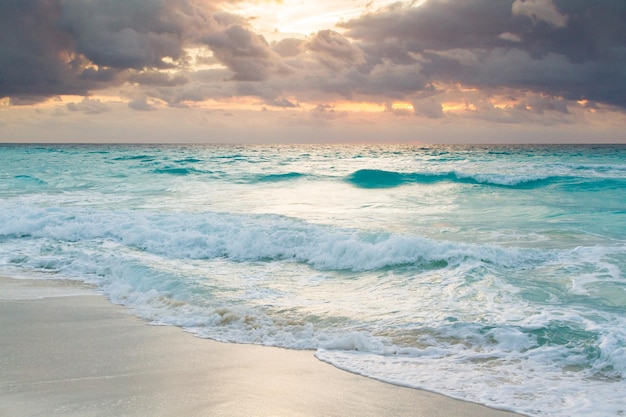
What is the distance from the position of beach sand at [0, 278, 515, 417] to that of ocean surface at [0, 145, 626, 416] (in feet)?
1.20

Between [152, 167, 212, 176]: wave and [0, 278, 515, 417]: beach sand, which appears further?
[152, 167, 212, 176]: wave

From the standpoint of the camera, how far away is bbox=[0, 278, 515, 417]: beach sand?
4.48 meters

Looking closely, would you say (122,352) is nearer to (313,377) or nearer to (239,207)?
(313,377)

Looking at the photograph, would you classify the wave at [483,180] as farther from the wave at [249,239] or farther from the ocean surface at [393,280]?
the wave at [249,239]

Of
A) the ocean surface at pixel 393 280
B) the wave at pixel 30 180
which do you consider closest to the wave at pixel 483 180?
the ocean surface at pixel 393 280

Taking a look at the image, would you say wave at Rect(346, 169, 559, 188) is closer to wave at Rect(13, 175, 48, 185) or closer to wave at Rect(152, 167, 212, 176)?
wave at Rect(152, 167, 212, 176)

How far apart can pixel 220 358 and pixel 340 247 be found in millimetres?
5830

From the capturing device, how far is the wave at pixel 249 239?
10.6 metres

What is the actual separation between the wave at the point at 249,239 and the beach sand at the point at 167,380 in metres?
4.83

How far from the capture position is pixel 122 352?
5.90 meters

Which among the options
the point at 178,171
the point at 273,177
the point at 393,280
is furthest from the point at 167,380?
the point at 178,171

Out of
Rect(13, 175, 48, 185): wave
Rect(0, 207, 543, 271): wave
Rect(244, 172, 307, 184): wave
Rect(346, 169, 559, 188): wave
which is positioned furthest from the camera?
Rect(244, 172, 307, 184): wave

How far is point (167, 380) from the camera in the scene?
200 inches

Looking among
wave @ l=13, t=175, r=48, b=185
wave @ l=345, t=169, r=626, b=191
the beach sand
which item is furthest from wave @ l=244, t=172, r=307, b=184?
the beach sand
